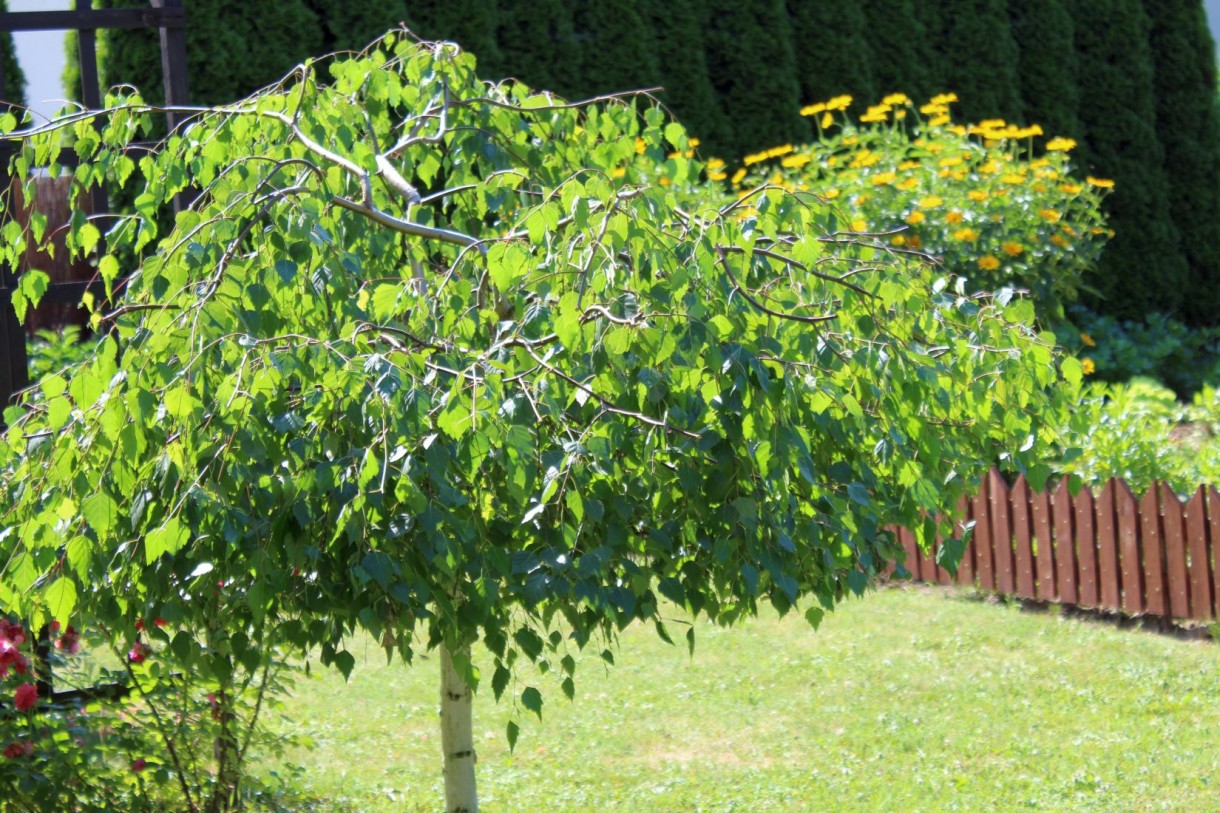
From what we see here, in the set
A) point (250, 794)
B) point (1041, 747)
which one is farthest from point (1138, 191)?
point (250, 794)

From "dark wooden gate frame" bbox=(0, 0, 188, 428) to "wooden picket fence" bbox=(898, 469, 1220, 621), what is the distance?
371 centimetres

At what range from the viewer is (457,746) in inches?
134

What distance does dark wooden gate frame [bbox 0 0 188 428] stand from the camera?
4.57 m

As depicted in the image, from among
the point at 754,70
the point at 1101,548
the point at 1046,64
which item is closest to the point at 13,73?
the point at 754,70

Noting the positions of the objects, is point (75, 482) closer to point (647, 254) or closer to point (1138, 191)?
point (647, 254)

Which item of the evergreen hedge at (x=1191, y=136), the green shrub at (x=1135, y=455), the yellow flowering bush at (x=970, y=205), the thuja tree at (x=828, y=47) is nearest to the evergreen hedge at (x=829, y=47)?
the thuja tree at (x=828, y=47)

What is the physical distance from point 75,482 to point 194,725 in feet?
5.87

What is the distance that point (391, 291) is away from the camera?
8.09 feet

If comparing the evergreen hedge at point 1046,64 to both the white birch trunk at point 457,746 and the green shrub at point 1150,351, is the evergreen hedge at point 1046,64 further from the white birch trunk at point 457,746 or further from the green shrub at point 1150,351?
the white birch trunk at point 457,746

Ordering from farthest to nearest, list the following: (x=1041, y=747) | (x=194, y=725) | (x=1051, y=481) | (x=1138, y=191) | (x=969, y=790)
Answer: (x=1138, y=191)
(x=1051, y=481)
(x=1041, y=747)
(x=969, y=790)
(x=194, y=725)

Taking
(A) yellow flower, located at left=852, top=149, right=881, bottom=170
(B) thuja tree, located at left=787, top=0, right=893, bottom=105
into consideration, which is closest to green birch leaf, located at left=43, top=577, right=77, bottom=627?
(A) yellow flower, located at left=852, top=149, right=881, bottom=170

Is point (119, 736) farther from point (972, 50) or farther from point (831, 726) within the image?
point (972, 50)

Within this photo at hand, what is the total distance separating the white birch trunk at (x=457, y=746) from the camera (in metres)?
3.37

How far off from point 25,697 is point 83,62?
2.29 metres
